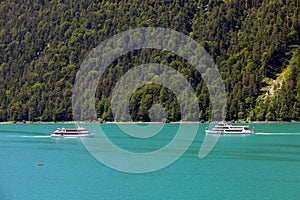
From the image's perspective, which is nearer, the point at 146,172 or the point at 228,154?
the point at 146,172

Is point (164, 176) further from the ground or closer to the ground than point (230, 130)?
further from the ground

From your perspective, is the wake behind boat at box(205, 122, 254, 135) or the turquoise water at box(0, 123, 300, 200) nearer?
the turquoise water at box(0, 123, 300, 200)

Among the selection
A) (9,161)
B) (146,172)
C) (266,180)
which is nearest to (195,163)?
(146,172)

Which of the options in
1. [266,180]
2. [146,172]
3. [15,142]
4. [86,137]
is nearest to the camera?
[266,180]

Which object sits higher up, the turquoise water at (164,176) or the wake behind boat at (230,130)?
the turquoise water at (164,176)

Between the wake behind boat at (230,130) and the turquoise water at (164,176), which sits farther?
the wake behind boat at (230,130)

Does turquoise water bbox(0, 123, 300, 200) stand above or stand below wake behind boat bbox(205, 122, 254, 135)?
above

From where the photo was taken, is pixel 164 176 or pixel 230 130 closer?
pixel 164 176

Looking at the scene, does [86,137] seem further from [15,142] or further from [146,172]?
[146,172]
